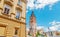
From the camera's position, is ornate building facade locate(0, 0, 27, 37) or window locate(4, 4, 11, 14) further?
window locate(4, 4, 11, 14)

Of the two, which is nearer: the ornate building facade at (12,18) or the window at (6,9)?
the ornate building facade at (12,18)

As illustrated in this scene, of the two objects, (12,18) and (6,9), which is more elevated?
(6,9)

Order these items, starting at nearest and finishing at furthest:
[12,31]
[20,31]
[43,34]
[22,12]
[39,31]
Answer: [12,31]
[20,31]
[22,12]
[43,34]
[39,31]

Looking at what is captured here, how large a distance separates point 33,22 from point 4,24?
44965mm

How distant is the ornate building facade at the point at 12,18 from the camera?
12172 mm

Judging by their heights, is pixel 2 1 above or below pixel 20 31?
above

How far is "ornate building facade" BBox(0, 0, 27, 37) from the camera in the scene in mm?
12172

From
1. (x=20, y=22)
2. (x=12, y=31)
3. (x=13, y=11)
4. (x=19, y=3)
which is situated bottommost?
(x=12, y=31)

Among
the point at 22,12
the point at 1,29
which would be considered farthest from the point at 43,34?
the point at 1,29

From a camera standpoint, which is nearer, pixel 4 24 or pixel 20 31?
pixel 4 24

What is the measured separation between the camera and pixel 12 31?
42.9 ft

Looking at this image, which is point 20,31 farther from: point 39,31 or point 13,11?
point 39,31

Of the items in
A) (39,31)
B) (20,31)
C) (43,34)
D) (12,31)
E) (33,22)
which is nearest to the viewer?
(12,31)

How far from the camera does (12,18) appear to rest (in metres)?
13.3
